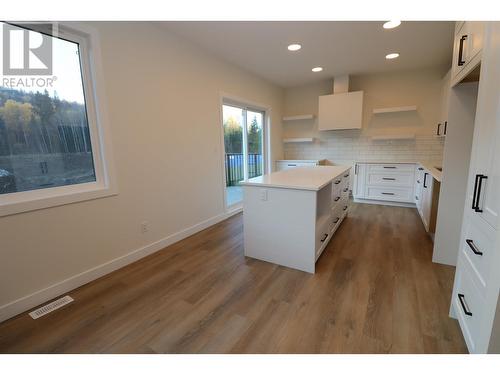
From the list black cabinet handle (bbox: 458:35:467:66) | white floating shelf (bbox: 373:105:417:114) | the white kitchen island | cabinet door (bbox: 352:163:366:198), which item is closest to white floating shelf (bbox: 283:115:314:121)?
white floating shelf (bbox: 373:105:417:114)

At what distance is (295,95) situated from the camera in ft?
17.8

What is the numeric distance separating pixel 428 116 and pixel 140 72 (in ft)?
15.9

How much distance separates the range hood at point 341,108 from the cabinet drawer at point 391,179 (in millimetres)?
1030

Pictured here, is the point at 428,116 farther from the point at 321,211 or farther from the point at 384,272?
the point at 384,272

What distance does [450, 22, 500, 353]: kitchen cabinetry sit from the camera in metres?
1.02

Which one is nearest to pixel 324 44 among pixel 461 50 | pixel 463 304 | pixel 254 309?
pixel 461 50

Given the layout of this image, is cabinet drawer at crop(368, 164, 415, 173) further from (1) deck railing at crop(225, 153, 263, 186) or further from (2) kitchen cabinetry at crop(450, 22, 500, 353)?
(2) kitchen cabinetry at crop(450, 22, 500, 353)

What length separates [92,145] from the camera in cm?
209

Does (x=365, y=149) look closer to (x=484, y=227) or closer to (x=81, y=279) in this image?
(x=484, y=227)

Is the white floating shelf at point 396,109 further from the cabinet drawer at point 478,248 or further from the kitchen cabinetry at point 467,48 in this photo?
the cabinet drawer at point 478,248

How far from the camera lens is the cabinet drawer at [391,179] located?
4.11m

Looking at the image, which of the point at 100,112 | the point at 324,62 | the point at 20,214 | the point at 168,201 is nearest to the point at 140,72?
the point at 100,112

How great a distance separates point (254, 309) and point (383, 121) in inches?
179

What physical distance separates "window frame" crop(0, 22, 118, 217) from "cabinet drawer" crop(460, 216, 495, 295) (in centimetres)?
268
